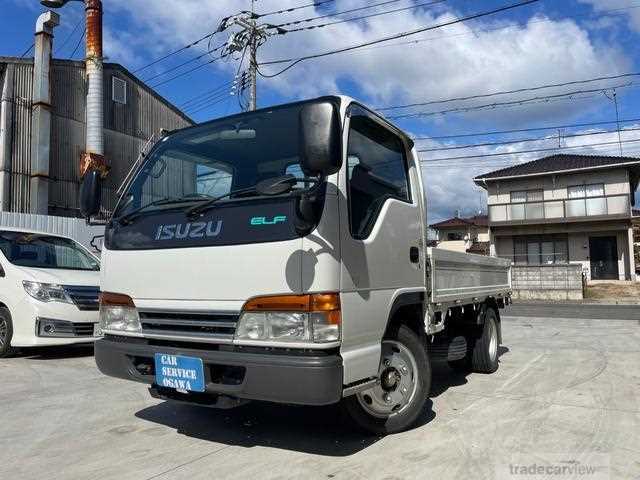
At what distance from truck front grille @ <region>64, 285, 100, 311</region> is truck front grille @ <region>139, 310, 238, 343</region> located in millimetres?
3853

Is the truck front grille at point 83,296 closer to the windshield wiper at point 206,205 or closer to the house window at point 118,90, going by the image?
the windshield wiper at point 206,205

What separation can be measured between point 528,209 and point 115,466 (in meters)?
28.9

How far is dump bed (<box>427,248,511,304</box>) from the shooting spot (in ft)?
15.3

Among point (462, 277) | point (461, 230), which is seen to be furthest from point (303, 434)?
point (461, 230)

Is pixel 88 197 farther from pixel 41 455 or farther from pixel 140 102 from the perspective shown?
pixel 140 102

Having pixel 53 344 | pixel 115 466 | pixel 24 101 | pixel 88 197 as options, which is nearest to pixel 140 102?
pixel 24 101

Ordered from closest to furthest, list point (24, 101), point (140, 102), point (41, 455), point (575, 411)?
point (41, 455), point (575, 411), point (24, 101), point (140, 102)

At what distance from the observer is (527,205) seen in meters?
29.2

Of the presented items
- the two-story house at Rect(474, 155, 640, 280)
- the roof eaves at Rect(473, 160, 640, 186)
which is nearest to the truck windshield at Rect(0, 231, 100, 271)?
the two-story house at Rect(474, 155, 640, 280)

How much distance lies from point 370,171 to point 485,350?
3.45 metres

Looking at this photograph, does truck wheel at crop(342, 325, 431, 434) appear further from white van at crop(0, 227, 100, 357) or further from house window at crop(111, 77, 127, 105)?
house window at crop(111, 77, 127, 105)

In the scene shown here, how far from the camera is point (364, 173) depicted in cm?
384

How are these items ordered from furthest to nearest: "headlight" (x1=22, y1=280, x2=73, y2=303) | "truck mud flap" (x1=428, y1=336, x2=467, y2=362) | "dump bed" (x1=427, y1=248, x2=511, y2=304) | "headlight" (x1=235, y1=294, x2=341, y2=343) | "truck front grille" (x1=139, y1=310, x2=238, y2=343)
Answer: "headlight" (x1=22, y1=280, x2=73, y2=303) < "truck mud flap" (x1=428, y1=336, x2=467, y2=362) < "dump bed" (x1=427, y1=248, x2=511, y2=304) < "truck front grille" (x1=139, y1=310, x2=238, y2=343) < "headlight" (x1=235, y1=294, x2=341, y2=343)

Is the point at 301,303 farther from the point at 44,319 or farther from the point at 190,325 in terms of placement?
the point at 44,319
